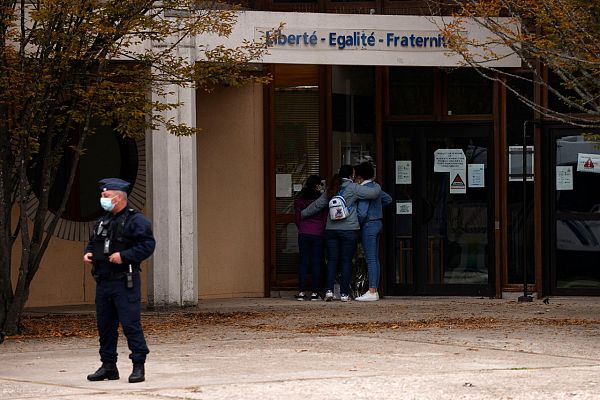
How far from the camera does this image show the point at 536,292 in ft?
60.6

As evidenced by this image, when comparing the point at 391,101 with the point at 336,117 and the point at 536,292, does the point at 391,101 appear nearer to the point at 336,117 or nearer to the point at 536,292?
the point at 336,117

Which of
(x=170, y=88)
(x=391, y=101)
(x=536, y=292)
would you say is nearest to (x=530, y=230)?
(x=536, y=292)

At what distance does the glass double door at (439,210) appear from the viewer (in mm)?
18625

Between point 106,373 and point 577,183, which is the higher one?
point 577,183

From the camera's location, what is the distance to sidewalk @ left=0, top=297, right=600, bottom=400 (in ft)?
32.1

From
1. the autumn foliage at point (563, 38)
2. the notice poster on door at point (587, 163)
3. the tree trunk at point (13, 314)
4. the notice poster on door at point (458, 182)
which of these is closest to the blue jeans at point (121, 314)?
the tree trunk at point (13, 314)

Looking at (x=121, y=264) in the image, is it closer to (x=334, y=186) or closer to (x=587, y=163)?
(x=334, y=186)

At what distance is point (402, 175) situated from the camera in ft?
61.8

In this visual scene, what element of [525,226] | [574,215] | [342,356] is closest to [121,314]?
[342,356]

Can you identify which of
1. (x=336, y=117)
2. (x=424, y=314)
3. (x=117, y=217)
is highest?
(x=336, y=117)

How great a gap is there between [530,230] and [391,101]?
251cm

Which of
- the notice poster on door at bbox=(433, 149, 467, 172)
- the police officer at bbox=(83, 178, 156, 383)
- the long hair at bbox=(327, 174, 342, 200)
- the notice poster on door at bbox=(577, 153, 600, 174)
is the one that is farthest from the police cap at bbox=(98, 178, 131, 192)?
the notice poster on door at bbox=(577, 153, 600, 174)

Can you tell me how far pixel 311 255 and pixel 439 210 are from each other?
1.83m

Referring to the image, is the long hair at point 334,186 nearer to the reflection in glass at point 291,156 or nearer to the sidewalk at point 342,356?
the reflection in glass at point 291,156
